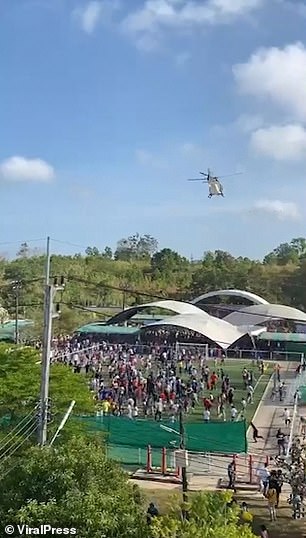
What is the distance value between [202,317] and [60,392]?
113 ft

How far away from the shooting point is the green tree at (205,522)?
920 cm

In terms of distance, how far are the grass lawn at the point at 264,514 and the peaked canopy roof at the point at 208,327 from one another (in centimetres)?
2880

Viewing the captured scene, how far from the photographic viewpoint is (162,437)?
68.3 ft

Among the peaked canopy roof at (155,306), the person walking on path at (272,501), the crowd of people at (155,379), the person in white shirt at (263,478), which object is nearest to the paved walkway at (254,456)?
the person in white shirt at (263,478)

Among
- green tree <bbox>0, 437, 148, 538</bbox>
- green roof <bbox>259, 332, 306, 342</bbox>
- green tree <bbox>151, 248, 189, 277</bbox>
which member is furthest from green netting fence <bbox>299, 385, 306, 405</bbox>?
green tree <bbox>151, 248, 189, 277</bbox>

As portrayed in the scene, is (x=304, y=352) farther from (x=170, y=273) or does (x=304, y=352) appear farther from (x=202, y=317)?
(x=170, y=273)

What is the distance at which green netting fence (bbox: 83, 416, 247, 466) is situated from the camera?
20.6 metres

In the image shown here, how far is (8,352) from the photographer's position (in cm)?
2102

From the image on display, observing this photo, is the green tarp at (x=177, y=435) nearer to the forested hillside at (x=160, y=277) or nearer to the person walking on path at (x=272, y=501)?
the person walking on path at (x=272, y=501)

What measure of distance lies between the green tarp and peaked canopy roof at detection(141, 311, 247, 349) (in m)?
26.7

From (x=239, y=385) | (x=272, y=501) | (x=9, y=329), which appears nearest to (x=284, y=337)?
(x=239, y=385)

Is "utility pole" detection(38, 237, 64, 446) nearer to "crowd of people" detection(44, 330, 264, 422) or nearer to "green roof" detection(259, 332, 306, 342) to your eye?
"crowd of people" detection(44, 330, 264, 422)

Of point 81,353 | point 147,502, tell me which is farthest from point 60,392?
point 81,353

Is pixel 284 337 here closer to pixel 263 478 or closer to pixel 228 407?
pixel 228 407
